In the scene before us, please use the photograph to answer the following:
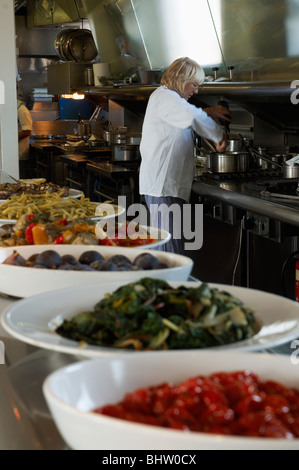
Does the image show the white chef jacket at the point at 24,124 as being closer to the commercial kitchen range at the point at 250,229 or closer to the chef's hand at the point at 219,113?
the chef's hand at the point at 219,113

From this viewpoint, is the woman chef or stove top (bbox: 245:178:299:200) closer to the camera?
stove top (bbox: 245:178:299:200)

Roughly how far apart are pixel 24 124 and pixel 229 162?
5.46m

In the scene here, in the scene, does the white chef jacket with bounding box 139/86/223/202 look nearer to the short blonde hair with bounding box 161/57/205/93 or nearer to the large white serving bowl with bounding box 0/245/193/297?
the short blonde hair with bounding box 161/57/205/93

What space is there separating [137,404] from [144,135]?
13.8ft

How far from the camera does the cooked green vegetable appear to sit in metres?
1.31

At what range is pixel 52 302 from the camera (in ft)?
5.02

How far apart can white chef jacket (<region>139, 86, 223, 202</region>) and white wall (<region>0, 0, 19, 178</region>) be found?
1120mm

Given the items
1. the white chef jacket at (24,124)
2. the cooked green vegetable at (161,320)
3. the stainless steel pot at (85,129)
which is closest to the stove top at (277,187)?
the cooked green vegetable at (161,320)

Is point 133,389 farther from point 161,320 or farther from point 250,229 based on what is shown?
point 250,229

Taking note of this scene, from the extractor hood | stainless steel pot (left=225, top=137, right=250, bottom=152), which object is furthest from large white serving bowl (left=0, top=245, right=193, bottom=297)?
the extractor hood

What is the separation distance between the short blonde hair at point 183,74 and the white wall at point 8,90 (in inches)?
49.6

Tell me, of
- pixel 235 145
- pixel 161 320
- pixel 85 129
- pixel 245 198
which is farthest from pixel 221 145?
pixel 85 129

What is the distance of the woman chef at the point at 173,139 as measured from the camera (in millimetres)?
4852
